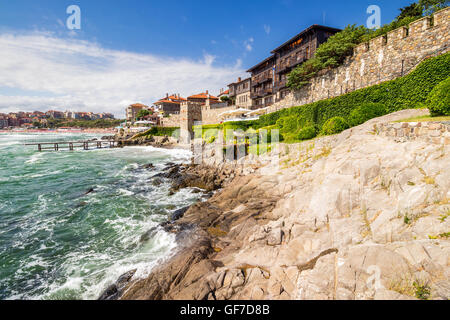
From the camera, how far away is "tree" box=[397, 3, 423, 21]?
1017 inches

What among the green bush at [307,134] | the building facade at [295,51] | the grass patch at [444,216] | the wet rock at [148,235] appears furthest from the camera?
the building facade at [295,51]

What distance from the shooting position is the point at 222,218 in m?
11.6

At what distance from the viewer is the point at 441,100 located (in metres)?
9.59

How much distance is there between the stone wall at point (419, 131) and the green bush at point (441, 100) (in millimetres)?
1677

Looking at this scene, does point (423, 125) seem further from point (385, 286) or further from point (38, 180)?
point (38, 180)

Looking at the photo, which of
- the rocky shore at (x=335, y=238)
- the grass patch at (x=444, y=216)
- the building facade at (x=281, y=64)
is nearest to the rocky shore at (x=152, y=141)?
the building facade at (x=281, y=64)

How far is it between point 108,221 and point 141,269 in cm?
649

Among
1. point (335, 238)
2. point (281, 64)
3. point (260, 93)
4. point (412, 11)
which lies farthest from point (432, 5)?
point (335, 238)

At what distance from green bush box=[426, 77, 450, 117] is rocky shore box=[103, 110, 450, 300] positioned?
1944 mm

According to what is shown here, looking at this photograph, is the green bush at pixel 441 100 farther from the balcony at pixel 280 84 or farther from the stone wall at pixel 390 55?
the balcony at pixel 280 84

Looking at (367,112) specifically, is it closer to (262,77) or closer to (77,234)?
(77,234)

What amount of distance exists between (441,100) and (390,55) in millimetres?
10953

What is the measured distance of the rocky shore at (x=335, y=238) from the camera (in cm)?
517
